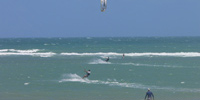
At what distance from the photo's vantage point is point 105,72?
37312 millimetres

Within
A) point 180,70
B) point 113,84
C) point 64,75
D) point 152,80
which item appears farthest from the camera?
point 180,70

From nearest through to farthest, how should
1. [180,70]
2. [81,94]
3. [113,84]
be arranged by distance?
[81,94], [113,84], [180,70]

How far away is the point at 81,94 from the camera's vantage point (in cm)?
2608

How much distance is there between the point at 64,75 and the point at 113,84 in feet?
22.2

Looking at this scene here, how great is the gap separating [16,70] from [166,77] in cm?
1473

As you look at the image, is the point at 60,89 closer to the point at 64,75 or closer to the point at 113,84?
the point at 113,84

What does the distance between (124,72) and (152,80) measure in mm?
5436

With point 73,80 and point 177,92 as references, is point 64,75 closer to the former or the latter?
point 73,80

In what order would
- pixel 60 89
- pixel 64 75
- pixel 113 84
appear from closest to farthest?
pixel 60 89, pixel 113 84, pixel 64 75

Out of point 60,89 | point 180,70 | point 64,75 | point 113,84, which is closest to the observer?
point 60,89

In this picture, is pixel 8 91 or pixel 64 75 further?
pixel 64 75

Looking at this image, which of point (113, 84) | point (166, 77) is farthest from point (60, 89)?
point (166, 77)

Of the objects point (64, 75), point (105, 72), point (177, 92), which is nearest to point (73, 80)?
point (64, 75)

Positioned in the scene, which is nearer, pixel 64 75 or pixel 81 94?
pixel 81 94
